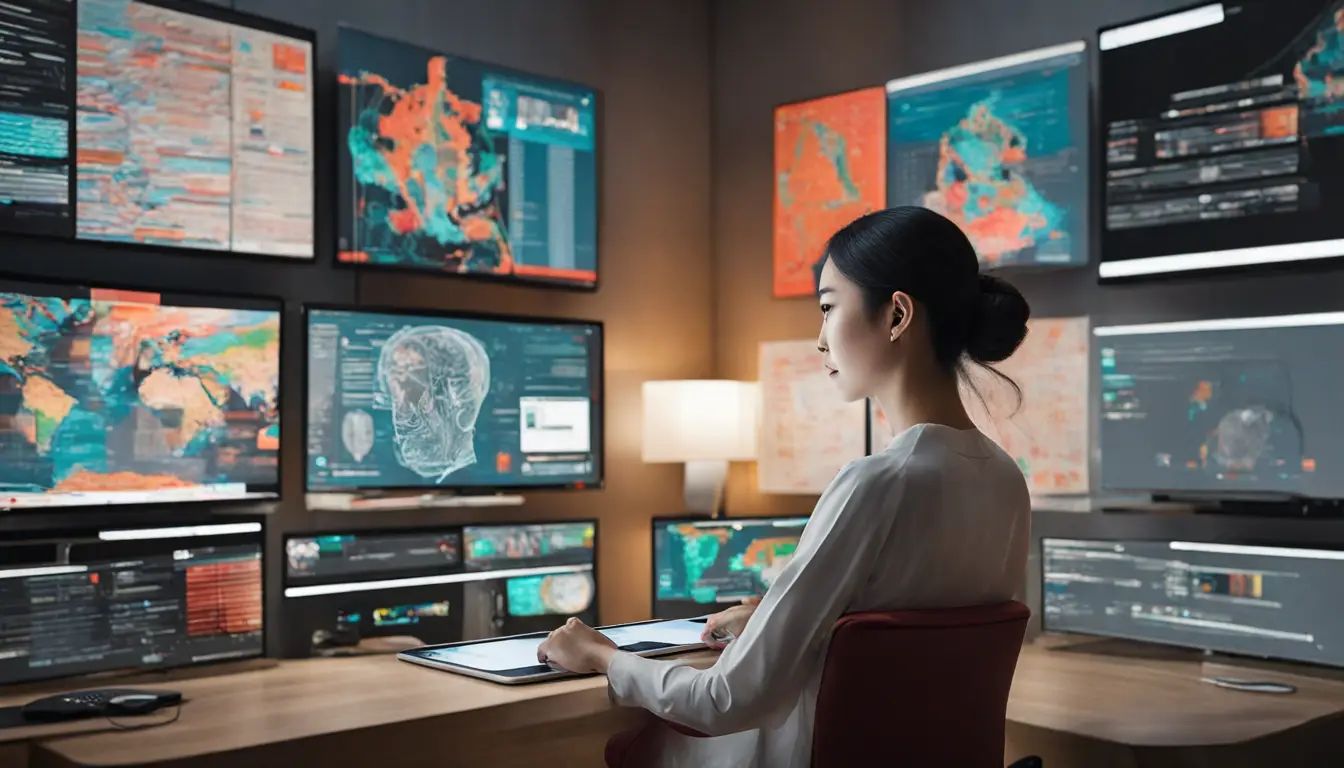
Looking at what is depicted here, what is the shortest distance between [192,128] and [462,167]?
2.46ft

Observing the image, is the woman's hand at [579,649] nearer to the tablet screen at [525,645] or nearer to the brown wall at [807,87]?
the tablet screen at [525,645]

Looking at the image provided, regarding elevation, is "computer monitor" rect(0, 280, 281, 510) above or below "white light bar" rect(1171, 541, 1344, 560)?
above

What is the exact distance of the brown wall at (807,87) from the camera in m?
3.41

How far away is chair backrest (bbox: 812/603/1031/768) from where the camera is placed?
1645 mm

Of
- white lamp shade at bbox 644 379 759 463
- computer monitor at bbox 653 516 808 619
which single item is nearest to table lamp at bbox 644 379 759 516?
white lamp shade at bbox 644 379 759 463

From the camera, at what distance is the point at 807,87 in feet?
13.6

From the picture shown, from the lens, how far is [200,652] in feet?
9.20

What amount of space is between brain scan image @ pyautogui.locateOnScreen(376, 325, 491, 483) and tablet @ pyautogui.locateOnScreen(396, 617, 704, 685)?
76cm

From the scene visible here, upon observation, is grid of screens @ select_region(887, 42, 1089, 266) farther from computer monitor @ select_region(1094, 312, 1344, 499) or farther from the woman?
the woman

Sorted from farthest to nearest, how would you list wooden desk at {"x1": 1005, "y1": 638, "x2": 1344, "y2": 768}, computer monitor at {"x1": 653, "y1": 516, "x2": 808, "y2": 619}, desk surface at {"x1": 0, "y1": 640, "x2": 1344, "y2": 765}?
computer monitor at {"x1": 653, "y1": 516, "x2": 808, "y2": 619} → wooden desk at {"x1": 1005, "y1": 638, "x2": 1344, "y2": 768} → desk surface at {"x1": 0, "y1": 640, "x2": 1344, "y2": 765}

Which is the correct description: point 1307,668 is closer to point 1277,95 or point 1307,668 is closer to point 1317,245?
point 1317,245

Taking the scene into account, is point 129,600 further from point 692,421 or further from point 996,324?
point 996,324

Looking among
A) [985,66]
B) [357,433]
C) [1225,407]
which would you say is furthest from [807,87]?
[357,433]

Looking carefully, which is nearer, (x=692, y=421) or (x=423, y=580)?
(x=423, y=580)
